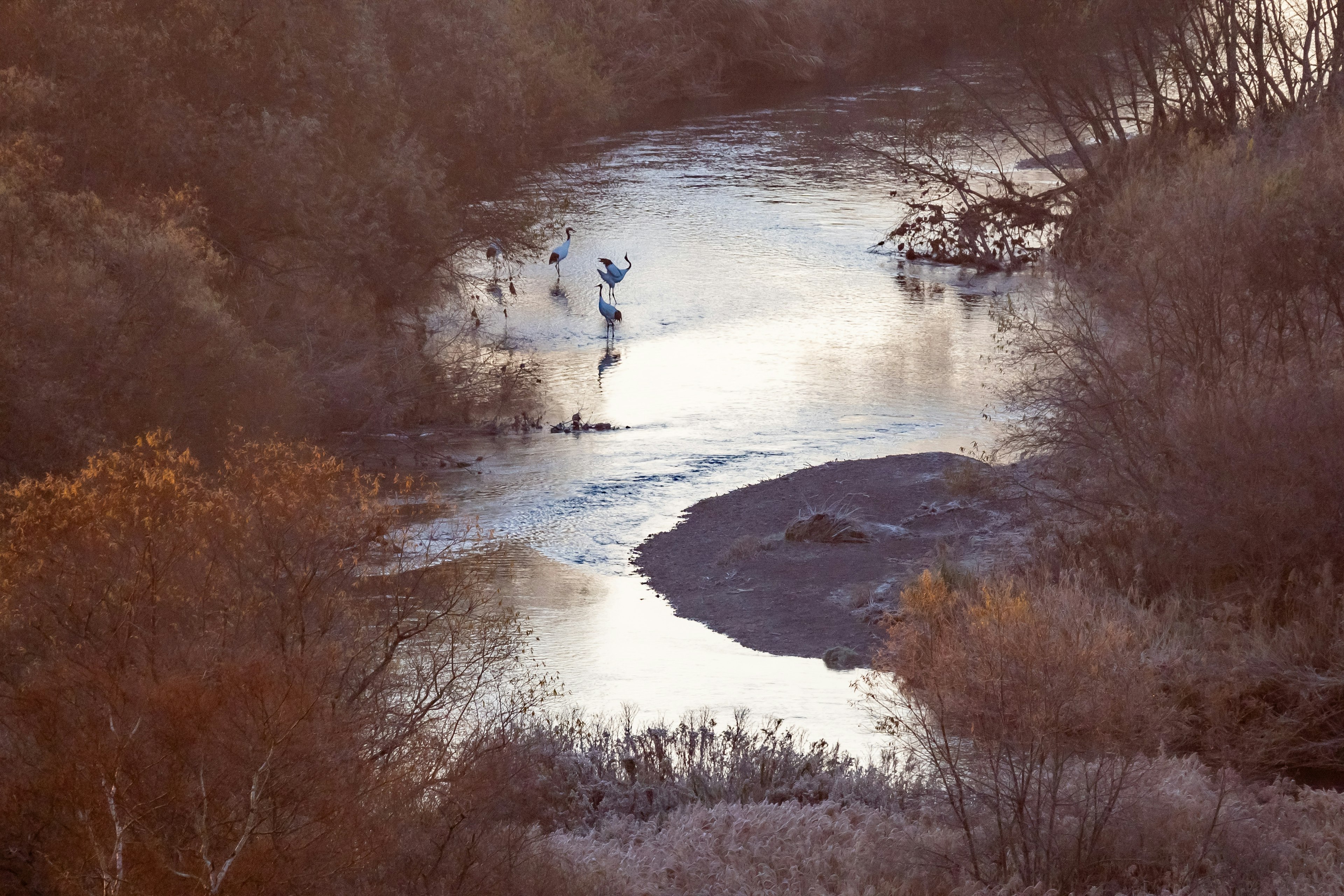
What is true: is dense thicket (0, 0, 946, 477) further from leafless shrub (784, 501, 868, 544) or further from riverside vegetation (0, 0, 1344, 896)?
leafless shrub (784, 501, 868, 544)

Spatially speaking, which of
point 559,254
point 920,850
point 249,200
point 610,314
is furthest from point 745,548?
point 559,254

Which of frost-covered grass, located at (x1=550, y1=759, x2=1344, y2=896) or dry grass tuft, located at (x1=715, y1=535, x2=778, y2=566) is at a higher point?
frost-covered grass, located at (x1=550, y1=759, x2=1344, y2=896)

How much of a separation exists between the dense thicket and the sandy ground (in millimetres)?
5569

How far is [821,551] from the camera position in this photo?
18688 mm

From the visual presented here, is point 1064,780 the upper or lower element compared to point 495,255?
lower

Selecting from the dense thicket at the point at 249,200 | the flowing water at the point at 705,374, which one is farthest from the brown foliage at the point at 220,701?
the dense thicket at the point at 249,200

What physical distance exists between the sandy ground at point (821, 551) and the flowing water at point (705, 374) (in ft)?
1.35

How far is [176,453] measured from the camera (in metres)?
14.3

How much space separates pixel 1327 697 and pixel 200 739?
941 cm

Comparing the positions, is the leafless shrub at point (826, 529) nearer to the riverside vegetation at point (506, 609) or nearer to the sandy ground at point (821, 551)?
the sandy ground at point (821, 551)

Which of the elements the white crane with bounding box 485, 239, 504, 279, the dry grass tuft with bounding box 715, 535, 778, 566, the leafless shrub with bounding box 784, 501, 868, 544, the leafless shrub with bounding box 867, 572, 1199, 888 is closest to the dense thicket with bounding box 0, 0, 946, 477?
the white crane with bounding box 485, 239, 504, 279

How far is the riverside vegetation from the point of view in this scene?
7.79 meters

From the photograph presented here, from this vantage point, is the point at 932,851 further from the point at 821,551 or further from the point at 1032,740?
the point at 821,551

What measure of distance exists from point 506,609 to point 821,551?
4638 mm
